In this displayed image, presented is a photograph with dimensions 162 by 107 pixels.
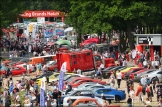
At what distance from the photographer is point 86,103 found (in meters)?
28.6

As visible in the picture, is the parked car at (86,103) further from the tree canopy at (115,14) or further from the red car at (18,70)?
the tree canopy at (115,14)

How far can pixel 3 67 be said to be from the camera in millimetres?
55375

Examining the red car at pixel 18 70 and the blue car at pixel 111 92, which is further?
the red car at pixel 18 70

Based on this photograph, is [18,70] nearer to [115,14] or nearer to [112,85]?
[115,14]

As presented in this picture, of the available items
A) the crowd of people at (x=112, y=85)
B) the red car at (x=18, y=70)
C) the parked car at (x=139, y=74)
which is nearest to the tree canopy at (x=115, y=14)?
the crowd of people at (x=112, y=85)

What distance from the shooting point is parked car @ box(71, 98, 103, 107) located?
28.3 m

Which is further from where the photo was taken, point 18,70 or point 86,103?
point 18,70

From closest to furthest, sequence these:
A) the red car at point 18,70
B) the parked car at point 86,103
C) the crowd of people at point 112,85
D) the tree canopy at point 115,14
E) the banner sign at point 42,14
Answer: the parked car at point 86,103 < the crowd of people at point 112,85 < the red car at point 18,70 < the tree canopy at point 115,14 < the banner sign at point 42,14

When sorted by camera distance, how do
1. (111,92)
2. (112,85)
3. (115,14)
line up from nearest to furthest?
(111,92) < (112,85) < (115,14)

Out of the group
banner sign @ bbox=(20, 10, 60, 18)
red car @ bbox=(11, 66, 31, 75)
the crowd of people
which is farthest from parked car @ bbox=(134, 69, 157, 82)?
banner sign @ bbox=(20, 10, 60, 18)

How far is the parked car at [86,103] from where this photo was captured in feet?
92.9

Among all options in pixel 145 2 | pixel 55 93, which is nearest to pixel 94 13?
pixel 145 2

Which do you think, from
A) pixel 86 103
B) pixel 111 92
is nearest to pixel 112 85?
pixel 111 92

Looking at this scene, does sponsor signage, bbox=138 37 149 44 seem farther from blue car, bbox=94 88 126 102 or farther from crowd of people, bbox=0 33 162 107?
blue car, bbox=94 88 126 102
